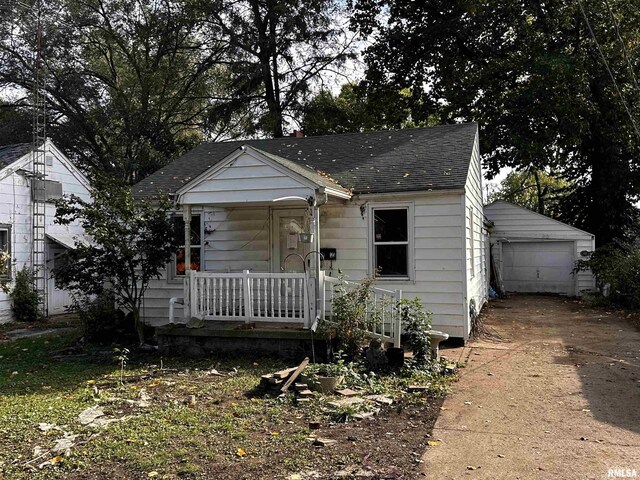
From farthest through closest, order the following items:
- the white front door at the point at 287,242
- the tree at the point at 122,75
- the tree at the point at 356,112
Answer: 1. the tree at the point at 356,112
2. the tree at the point at 122,75
3. the white front door at the point at 287,242

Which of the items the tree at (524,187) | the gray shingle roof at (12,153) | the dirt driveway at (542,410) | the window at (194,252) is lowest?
the dirt driveway at (542,410)

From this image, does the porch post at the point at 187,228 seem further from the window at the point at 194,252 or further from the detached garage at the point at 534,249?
the detached garage at the point at 534,249

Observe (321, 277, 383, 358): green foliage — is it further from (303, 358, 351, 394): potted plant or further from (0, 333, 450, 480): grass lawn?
(0, 333, 450, 480): grass lawn

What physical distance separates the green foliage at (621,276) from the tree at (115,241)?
12.3 m

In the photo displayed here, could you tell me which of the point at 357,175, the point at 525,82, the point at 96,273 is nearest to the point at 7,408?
the point at 96,273

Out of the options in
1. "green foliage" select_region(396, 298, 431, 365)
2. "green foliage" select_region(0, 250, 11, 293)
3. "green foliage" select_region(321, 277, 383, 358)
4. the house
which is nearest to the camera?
"green foliage" select_region(396, 298, 431, 365)

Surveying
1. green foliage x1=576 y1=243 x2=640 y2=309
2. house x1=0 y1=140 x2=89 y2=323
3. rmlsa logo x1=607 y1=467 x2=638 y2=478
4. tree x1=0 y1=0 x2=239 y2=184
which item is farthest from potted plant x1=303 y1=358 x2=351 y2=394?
tree x1=0 y1=0 x2=239 y2=184

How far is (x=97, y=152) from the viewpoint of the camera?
78.2 feet

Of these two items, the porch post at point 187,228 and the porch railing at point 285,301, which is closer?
the porch railing at point 285,301

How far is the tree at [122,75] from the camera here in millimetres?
21703

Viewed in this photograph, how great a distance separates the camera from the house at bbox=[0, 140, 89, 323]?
13.6 m

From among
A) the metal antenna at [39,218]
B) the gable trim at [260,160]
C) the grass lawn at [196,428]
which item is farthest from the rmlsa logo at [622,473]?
the metal antenna at [39,218]

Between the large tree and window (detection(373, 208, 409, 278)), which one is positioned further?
the large tree

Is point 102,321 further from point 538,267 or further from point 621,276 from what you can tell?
point 538,267
